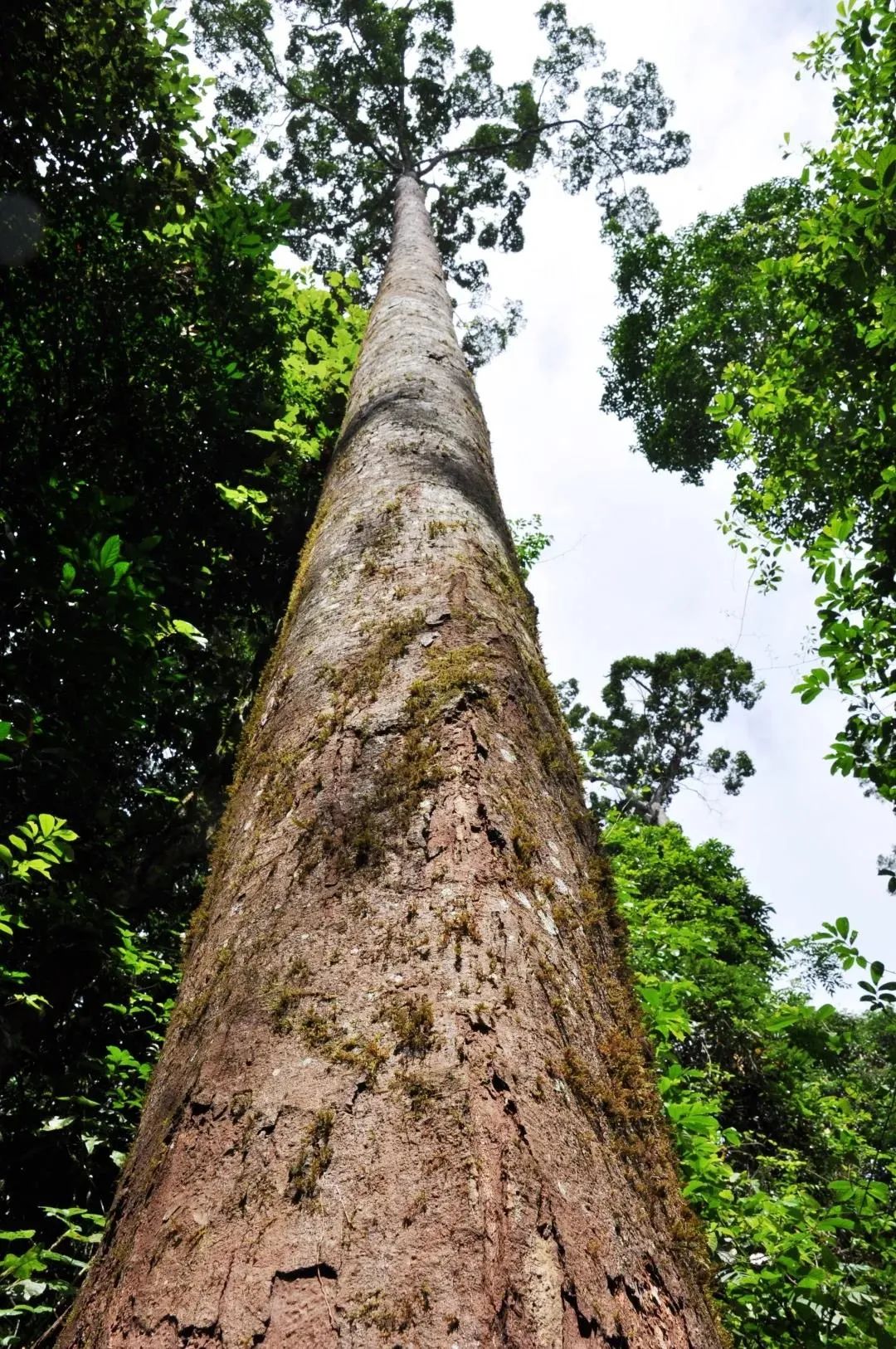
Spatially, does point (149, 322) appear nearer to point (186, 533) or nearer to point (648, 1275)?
point (186, 533)

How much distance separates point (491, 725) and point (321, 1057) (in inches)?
25.9

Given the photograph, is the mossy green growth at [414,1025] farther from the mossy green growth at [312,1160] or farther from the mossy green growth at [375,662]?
the mossy green growth at [375,662]

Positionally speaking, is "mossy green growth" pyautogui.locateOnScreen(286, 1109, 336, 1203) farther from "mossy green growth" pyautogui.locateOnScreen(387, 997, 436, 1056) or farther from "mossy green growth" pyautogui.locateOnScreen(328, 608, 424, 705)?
"mossy green growth" pyautogui.locateOnScreen(328, 608, 424, 705)

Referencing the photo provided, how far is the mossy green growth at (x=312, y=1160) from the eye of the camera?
806 mm

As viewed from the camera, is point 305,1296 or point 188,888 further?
point 188,888

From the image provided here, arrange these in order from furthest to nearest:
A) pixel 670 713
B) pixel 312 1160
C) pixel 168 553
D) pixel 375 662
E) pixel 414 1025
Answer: pixel 670 713, pixel 168 553, pixel 375 662, pixel 414 1025, pixel 312 1160

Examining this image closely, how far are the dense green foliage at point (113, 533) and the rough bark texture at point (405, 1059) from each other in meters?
1.38

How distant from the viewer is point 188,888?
5.12 meters

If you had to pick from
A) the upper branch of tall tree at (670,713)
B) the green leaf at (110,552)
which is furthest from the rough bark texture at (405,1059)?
the upper branch of tall tree at (670,713)

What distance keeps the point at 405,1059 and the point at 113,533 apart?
126 inches

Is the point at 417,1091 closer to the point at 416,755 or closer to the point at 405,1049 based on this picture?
the point at 405,1049

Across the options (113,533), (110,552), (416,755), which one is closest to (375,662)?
(416,755)

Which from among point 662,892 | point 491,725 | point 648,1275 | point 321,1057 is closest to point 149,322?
point 491,725

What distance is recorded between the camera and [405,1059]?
90 centimetres
